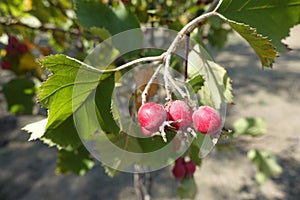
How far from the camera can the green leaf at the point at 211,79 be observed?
734 mm

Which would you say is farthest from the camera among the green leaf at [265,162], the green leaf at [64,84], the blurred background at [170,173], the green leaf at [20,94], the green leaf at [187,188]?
the blurred background at [170,173]

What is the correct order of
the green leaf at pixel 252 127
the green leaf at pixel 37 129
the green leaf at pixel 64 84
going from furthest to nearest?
the green leaf at pixel 252 127 → the green leaf at pixel 37 129 → the green leaf at pixel 64 84

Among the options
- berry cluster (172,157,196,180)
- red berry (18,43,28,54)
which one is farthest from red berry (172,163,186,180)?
red berry (18,43,28,54)

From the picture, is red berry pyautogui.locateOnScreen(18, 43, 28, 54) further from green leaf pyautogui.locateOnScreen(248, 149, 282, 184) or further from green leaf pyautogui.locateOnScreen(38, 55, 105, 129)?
green leaf pyautogui.locateOnScreen(248, 149, 282, 184)

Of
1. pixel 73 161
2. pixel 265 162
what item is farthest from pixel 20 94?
pixel 265 162

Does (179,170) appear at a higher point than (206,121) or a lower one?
lower

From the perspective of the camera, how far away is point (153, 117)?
48cm

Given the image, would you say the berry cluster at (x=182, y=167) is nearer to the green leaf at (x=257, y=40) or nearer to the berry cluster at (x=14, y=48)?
the green leaf at (x=257, y=40)

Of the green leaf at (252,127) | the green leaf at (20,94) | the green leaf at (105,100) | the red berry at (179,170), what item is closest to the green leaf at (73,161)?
the green leaf at (20,94)

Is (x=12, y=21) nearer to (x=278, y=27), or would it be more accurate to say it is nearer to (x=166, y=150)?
(x=166, y=150)

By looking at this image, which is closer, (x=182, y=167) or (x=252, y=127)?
(x=182, y=167)

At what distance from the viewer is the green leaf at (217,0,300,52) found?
61cm

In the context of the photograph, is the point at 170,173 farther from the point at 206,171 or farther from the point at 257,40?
the point at 257,40

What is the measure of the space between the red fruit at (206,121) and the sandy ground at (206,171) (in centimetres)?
154
